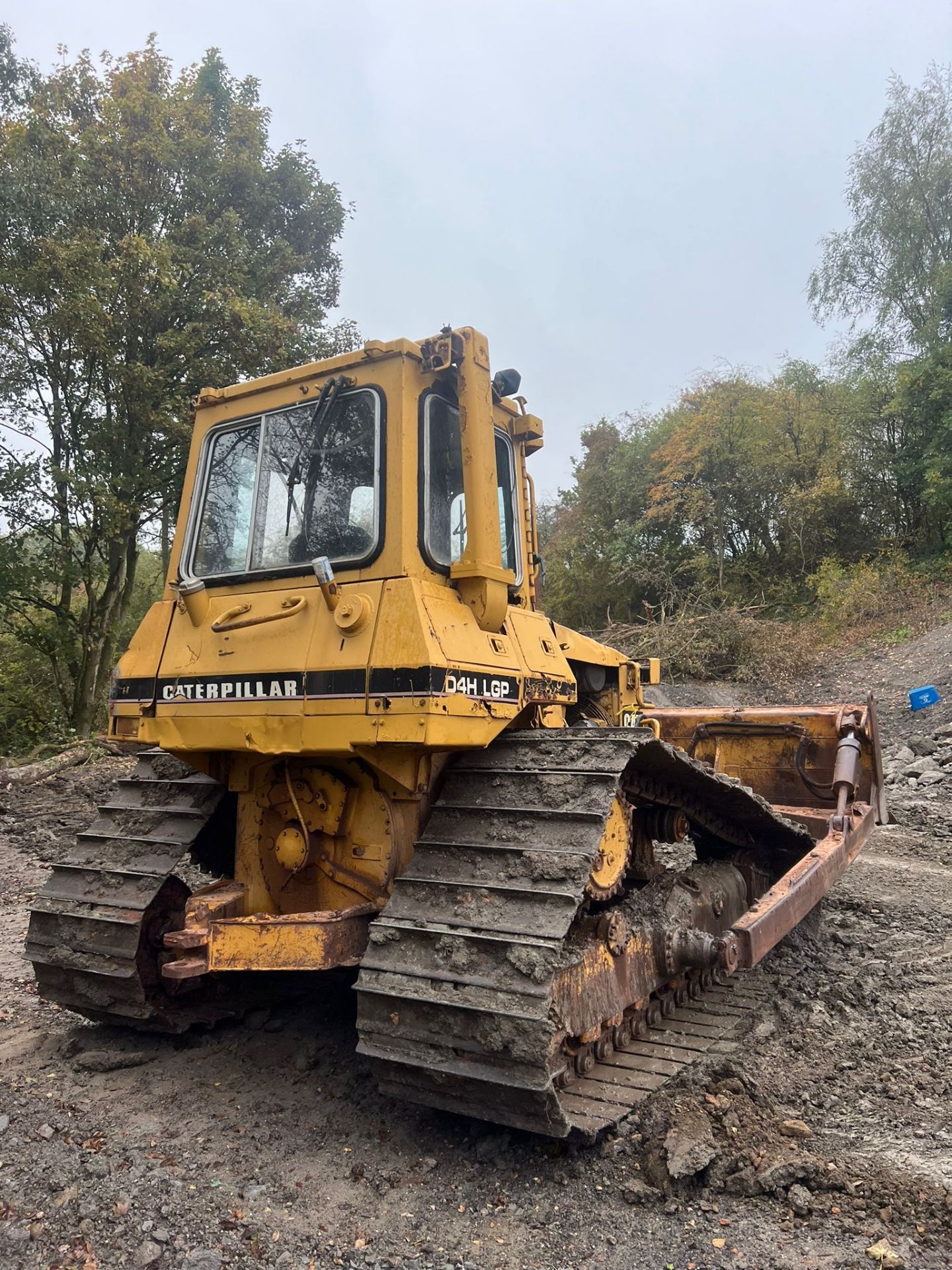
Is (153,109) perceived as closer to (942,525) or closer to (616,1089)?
(616,1089)

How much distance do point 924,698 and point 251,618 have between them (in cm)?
1080

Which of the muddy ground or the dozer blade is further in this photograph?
the dozer blade

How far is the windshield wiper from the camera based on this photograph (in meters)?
3.46

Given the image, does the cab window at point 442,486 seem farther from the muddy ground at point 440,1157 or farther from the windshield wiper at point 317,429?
the muddy ground at point 440,1157

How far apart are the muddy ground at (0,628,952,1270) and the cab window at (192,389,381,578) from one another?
201 cm

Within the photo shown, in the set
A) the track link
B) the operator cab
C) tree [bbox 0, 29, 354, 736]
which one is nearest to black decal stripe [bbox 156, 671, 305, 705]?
the operator cab

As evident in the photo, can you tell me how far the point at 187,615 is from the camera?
3646 millimetres

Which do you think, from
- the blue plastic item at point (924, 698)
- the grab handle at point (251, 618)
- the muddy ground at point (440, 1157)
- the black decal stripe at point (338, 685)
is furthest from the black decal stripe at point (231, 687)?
the blue plastic item at point (924, 698)

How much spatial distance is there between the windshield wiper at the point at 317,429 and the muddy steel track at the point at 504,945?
1296 mm

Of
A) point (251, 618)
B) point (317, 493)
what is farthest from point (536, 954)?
point (317, 493)

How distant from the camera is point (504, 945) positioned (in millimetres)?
2682

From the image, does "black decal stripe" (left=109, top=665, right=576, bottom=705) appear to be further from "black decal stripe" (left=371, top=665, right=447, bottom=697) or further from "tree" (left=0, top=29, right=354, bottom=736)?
"tree" (left=0, top=29, right=354, bottom=736)

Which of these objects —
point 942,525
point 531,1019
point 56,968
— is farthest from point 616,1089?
point 942,525

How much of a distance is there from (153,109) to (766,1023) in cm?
1375
